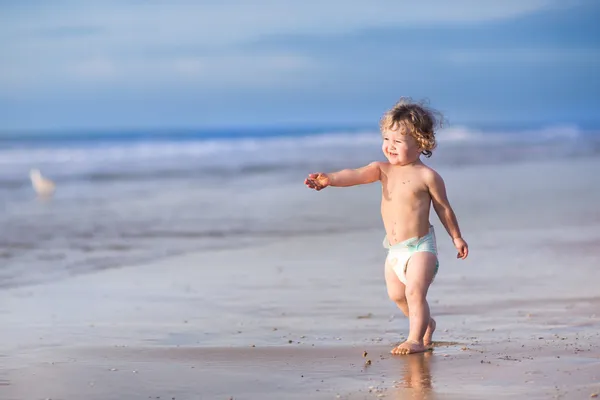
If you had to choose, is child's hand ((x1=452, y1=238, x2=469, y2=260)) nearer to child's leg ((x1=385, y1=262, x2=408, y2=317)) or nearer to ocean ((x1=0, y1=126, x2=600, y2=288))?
child's leg ((x1=385, y1=262, x2=408, y2=317))

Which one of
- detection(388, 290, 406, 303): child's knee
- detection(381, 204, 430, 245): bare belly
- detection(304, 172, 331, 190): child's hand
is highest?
detection(304, 172, 331, 190): child's hand

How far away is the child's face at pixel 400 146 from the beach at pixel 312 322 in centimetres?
85

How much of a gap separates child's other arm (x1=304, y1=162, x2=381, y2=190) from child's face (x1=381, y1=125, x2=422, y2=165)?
0.31 ft

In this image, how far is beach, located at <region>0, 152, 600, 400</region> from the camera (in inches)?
157

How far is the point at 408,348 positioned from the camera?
4.60 meters

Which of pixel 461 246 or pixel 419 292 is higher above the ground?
pixel 461 246

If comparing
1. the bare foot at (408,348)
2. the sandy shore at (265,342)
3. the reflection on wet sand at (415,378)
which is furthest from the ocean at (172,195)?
the reflection on wet sand at (415,378)

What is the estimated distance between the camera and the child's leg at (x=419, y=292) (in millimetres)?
4750

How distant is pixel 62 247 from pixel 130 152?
17.8 metres

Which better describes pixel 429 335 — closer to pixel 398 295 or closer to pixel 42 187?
pixel 398 295

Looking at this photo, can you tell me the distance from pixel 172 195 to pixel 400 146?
314 inches

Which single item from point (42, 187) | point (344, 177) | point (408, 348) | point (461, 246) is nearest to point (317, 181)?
point (344, 177)

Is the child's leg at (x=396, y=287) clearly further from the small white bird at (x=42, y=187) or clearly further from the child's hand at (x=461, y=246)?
the small white bird at (x=42, y=187)

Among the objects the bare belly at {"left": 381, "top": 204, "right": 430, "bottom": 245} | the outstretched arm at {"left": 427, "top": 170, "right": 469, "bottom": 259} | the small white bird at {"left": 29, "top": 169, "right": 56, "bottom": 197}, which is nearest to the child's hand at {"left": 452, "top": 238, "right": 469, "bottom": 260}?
the outstretched arm at {"left": 427, "top": 170, "right": 469, "bottom": 259}
